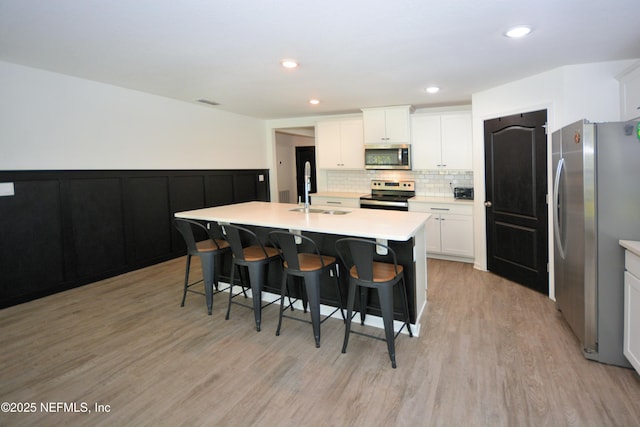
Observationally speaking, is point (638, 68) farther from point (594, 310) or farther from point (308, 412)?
point (308, 412)

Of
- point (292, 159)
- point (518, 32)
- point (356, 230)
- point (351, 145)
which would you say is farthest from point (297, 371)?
point (292, 159)

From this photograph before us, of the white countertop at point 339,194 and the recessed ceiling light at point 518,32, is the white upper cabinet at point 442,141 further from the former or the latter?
the recessed ceiling light at point 518,32

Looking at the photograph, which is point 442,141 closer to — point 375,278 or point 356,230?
point 356,230

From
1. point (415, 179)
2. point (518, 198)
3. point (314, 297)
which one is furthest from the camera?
point (415, 179)

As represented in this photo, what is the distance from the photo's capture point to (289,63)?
3266 millimetres

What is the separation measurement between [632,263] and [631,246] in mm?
116

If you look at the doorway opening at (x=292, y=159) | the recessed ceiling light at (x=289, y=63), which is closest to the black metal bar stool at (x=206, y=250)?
the recessed ceiling light at (x=289, y=63)

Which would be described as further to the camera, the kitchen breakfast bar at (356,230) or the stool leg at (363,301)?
the stool leg at (363,301)

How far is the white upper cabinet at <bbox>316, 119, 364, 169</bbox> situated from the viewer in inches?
239

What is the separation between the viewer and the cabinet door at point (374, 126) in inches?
220

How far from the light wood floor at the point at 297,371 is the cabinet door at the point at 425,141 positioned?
2.50 meters

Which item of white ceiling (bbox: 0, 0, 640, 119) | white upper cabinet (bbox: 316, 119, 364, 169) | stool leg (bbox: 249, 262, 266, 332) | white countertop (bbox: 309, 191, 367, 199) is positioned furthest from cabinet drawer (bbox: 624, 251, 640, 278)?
white upper cabinet (bbox: 316, 119, 364, 169)

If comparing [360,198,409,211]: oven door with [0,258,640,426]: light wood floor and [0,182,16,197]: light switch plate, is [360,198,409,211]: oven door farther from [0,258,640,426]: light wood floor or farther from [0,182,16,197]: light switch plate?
[0,182,16,197]: light switch plate

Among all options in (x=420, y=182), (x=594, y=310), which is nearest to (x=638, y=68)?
(x=594, y=310)
